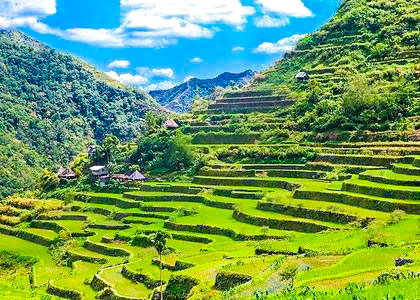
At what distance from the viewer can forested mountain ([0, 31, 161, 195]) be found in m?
98.6

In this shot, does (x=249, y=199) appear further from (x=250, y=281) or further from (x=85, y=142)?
(x=85, y=142)

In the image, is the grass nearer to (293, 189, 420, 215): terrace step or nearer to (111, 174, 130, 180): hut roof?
(293, 189, 420, 215): terrace step

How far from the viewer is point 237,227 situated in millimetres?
36938

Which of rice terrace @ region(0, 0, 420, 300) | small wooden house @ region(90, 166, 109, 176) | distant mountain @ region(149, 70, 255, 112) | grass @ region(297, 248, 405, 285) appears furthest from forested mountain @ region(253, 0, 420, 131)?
distant mountain @ region(149, 70, 255, 112)

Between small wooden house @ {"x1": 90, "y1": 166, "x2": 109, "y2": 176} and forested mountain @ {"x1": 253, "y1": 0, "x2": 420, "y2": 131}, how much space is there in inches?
664

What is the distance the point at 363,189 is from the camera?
34250mm

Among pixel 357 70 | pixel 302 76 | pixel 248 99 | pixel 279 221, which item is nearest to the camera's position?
pixel 279 221

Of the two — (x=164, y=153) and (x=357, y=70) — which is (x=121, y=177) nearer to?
(x=164, y=153)

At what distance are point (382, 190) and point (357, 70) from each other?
28.2 meters

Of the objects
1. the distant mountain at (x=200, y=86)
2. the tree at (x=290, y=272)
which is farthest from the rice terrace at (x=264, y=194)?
the distant mountain at (x=200, y=86)

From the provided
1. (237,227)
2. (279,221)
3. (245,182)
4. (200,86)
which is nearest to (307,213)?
(279,221)

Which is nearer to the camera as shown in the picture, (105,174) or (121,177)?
(121,177)

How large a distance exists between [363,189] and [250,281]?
1426 centimetres

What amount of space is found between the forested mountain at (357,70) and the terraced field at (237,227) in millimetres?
3762
